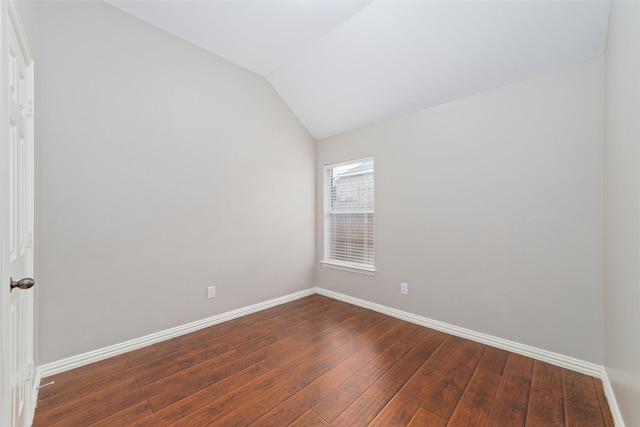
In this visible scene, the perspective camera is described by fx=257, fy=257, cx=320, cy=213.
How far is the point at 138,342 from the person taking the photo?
7.64 feet

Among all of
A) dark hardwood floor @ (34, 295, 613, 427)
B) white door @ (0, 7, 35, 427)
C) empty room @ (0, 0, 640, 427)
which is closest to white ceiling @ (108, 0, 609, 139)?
empty room @ (0, 0, 640, 427)

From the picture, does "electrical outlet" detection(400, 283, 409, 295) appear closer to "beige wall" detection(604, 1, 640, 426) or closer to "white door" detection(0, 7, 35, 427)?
"beige wall" detection(604, 1, 640, 426)

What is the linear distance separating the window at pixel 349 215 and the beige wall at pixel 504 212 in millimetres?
235

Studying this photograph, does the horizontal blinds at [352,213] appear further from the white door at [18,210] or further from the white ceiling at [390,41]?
the white door at [18,210]

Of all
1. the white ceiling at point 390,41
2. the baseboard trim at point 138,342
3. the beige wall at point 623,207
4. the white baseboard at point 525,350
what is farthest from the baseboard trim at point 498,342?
the white ceiling at point 390,41

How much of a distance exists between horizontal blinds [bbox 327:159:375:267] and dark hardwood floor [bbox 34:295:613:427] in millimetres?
1216

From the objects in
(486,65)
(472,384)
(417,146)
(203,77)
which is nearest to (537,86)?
(486,65)

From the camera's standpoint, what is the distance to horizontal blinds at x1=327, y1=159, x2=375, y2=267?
343cm

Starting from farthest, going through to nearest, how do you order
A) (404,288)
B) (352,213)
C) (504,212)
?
1. (352,213)
2. (404,288)
3. (504,212)

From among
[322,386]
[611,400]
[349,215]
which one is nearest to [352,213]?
[349,215]

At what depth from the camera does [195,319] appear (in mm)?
2705

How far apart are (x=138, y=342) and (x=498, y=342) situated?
325cm

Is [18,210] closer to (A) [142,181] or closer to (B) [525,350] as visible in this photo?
(A) [142,181]

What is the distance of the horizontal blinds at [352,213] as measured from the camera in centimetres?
343
